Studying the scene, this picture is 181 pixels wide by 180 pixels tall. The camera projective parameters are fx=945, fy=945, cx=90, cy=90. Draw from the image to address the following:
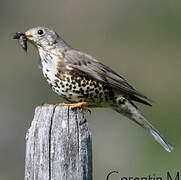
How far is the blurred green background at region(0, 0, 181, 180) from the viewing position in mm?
14391

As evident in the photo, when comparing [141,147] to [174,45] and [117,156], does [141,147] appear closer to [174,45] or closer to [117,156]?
[117,156]

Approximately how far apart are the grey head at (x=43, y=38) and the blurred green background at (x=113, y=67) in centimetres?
366

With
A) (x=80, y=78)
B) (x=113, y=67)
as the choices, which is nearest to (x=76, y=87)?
(x=80, y=78)

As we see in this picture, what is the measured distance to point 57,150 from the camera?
23.2ft

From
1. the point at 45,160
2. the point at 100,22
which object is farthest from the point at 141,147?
the point at 45,160

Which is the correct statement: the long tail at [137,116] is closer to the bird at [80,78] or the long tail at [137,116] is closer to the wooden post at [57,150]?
the bird at [80,78]

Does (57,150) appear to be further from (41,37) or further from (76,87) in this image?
(41,37)

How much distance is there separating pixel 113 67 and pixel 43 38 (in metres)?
8.81

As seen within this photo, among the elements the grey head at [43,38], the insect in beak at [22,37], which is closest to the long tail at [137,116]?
the grey head at [43,38]

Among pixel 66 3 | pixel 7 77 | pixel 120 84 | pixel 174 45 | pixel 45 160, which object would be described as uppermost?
pixel 66 3

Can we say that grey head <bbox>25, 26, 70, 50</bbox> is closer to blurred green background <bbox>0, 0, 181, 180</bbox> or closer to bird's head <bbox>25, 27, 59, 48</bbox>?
bird's head <bbox>25, 27, 59, 48</bbox>

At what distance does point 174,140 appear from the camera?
1539 cm

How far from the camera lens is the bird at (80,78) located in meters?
9.34

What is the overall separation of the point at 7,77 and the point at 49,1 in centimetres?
620
